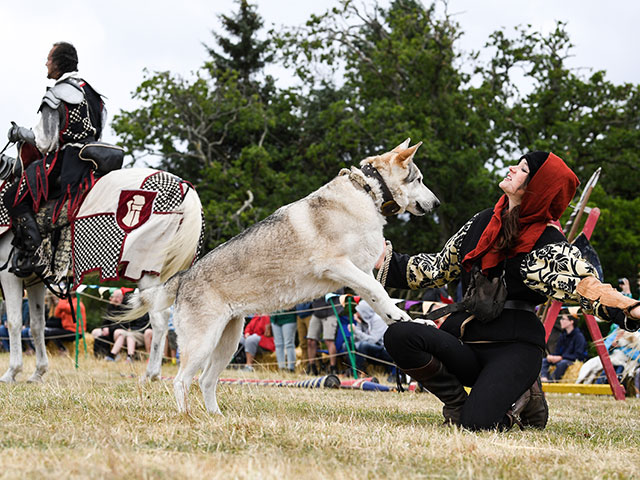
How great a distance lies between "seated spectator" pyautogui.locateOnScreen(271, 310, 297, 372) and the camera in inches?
480

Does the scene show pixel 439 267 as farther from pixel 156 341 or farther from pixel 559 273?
pixel 156 341

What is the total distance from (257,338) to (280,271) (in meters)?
9.17

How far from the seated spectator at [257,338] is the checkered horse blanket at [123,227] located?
6679mm

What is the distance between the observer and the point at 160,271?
7117mm

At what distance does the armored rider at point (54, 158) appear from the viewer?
716cm

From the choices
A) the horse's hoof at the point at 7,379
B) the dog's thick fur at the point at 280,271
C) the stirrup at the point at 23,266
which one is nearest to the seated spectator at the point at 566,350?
the dog's thick fur at the point at 280,271

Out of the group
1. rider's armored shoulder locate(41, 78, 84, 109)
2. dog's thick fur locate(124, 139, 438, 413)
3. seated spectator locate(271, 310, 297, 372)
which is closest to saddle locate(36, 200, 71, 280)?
rider's armored shoulder locate(41, 78, 84, 109)

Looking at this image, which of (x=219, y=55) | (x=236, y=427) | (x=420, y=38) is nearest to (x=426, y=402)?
(x=236, y=427)

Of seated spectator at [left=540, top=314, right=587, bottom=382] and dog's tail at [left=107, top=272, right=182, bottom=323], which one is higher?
dog's tail at [left=107, top=272, right=182, bottom=323]

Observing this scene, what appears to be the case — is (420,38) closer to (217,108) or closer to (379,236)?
(217,108)

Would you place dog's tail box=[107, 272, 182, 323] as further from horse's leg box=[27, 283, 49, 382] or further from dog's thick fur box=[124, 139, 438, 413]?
horse's leg box=[27, 283, 49, 382]

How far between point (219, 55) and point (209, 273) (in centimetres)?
3393

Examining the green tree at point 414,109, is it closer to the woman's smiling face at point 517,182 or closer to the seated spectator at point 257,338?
the seated spectator at point 257,338

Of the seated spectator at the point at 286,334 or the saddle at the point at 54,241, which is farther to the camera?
the seated spectator at the point at 286,334
